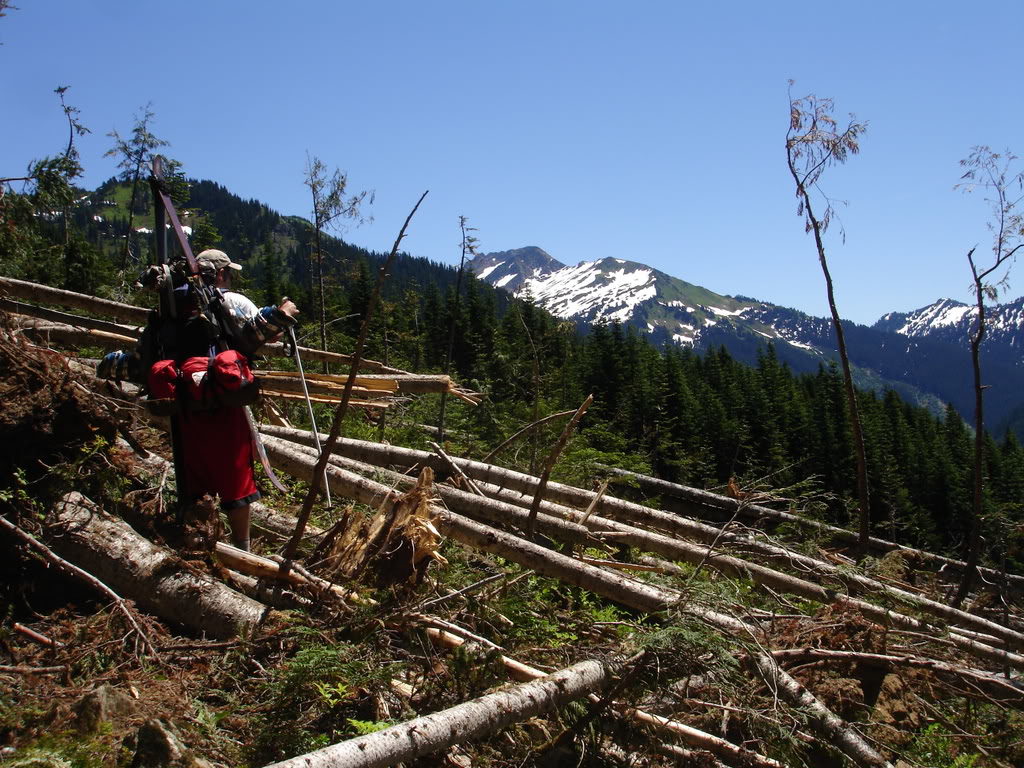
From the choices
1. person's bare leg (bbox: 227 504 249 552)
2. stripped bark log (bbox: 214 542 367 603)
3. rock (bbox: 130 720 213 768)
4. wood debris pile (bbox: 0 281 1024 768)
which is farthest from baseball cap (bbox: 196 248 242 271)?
rock (bbox: 130 720 213 768)

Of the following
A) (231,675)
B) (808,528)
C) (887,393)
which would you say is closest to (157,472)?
(231,675)

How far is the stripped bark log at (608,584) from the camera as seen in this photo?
2822 mm

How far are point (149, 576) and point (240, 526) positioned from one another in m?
0.70

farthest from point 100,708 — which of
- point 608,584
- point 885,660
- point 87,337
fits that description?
point 87,337

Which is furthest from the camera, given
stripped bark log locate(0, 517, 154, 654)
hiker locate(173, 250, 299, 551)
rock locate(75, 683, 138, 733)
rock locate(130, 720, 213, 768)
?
hiker locate(173, 250, 299, 551)

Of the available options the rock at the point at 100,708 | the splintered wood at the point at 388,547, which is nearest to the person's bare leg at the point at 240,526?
the splintered wood at the point at 388,547

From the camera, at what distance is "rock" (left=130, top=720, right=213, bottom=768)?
88.1 inches

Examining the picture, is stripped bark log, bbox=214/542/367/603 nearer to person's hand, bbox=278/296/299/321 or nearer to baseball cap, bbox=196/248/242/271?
person's hand, bbox=278/296/299/321

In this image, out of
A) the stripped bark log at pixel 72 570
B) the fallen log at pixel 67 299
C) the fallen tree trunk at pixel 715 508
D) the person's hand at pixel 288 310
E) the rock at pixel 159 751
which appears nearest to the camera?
the rock at pixel 159 751

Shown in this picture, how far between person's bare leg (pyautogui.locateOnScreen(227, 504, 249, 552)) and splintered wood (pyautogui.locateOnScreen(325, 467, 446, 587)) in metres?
0.65

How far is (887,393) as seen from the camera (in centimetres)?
6412

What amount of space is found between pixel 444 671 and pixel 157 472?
2.89 meters

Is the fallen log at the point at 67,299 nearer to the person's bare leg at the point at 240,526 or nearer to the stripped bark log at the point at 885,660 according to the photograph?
the person's bare leg at the point at 240,526

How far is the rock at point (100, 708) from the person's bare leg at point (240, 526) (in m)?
1.51
